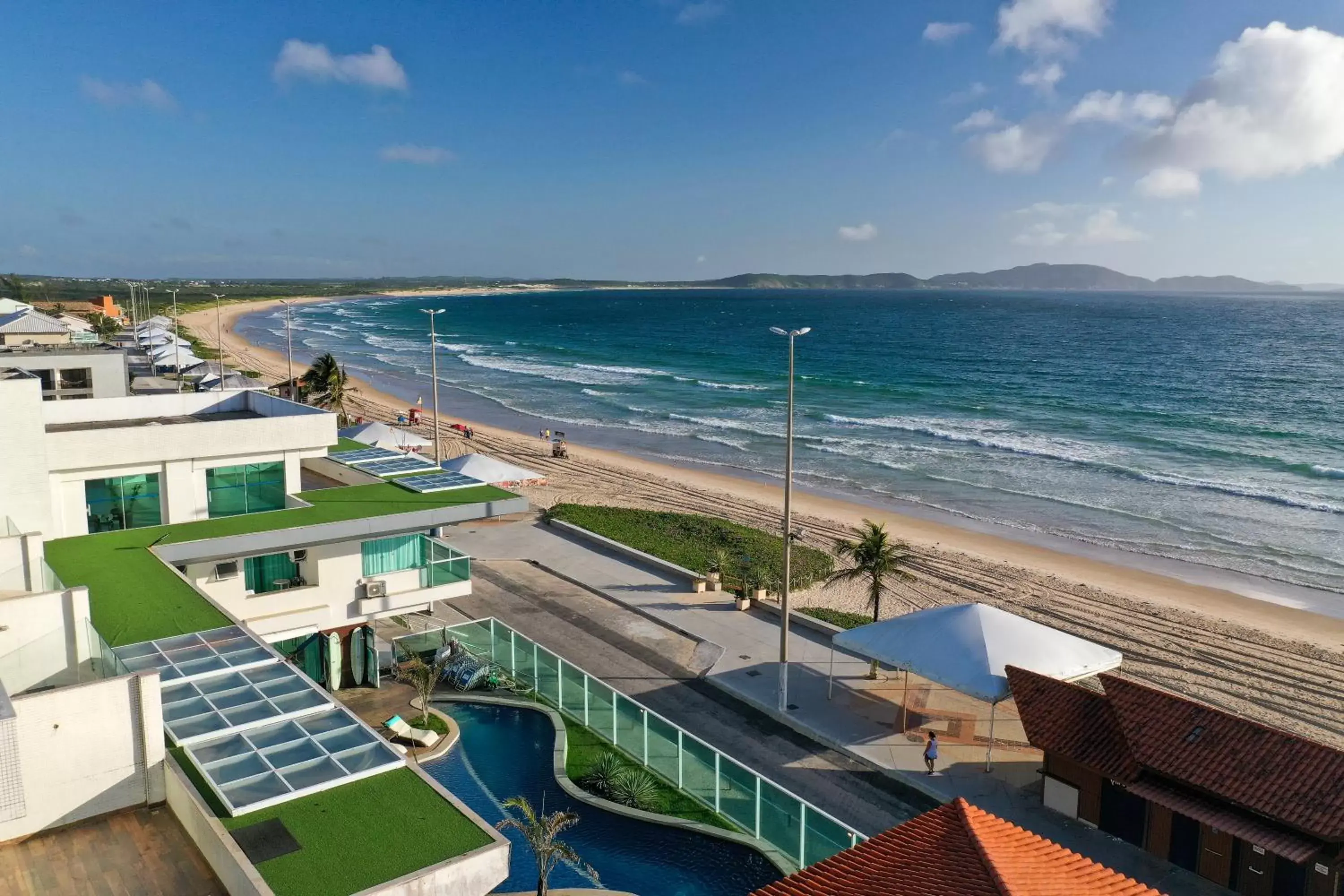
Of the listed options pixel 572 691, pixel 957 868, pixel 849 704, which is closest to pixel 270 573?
pixel 572 691

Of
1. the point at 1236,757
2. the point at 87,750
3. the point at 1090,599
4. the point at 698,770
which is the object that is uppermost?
the point at 87,750

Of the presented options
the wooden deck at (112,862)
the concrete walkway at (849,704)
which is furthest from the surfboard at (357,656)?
the wooden deck at (112,862)

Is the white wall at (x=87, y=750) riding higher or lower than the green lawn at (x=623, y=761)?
higher

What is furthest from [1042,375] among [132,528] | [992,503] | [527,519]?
[132,528]

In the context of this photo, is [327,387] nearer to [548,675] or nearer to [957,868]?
[548,675]

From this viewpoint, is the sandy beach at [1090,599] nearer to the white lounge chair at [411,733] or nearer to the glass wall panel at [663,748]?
the glass wall panel at [663,748]

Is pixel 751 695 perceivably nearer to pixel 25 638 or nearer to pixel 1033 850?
pixel 1033 850

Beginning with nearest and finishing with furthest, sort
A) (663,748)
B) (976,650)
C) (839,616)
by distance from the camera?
(663,748) < (976,650) < (839,616)
